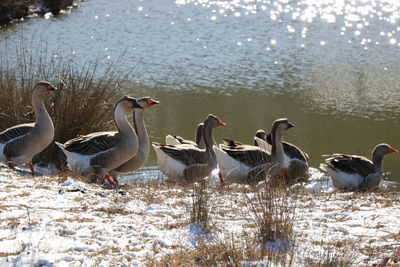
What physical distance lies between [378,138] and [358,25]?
13.6m

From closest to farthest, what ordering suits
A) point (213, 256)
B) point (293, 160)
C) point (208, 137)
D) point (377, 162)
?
point (213, 256)
point (377, 162)
point (208, 137)
point (293, 160)

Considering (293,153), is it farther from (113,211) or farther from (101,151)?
(113,211)

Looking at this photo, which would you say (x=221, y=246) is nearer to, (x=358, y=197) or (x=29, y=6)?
(x=358, y=197)

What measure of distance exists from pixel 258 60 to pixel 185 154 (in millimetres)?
12565

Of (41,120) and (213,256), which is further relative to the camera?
(41,120)

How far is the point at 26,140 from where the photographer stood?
33.4 ft

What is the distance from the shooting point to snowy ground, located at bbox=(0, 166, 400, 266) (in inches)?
228

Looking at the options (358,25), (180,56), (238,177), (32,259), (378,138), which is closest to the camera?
(32,259)

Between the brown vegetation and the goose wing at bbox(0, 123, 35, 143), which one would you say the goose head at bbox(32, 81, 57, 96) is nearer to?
the goose wing at bbox(0, 123, 35, 143)

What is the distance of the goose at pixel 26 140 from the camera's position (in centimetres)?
1022

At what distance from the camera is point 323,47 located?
25.3m

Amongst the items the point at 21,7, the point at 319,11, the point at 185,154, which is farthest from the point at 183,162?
the point at 21,7

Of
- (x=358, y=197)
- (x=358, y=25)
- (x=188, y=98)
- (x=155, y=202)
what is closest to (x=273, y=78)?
(x=188, y=98)

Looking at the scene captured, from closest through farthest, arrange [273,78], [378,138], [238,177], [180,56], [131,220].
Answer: [131,220] < [238,177] < [378,138] < [273,78] < [180,56]
